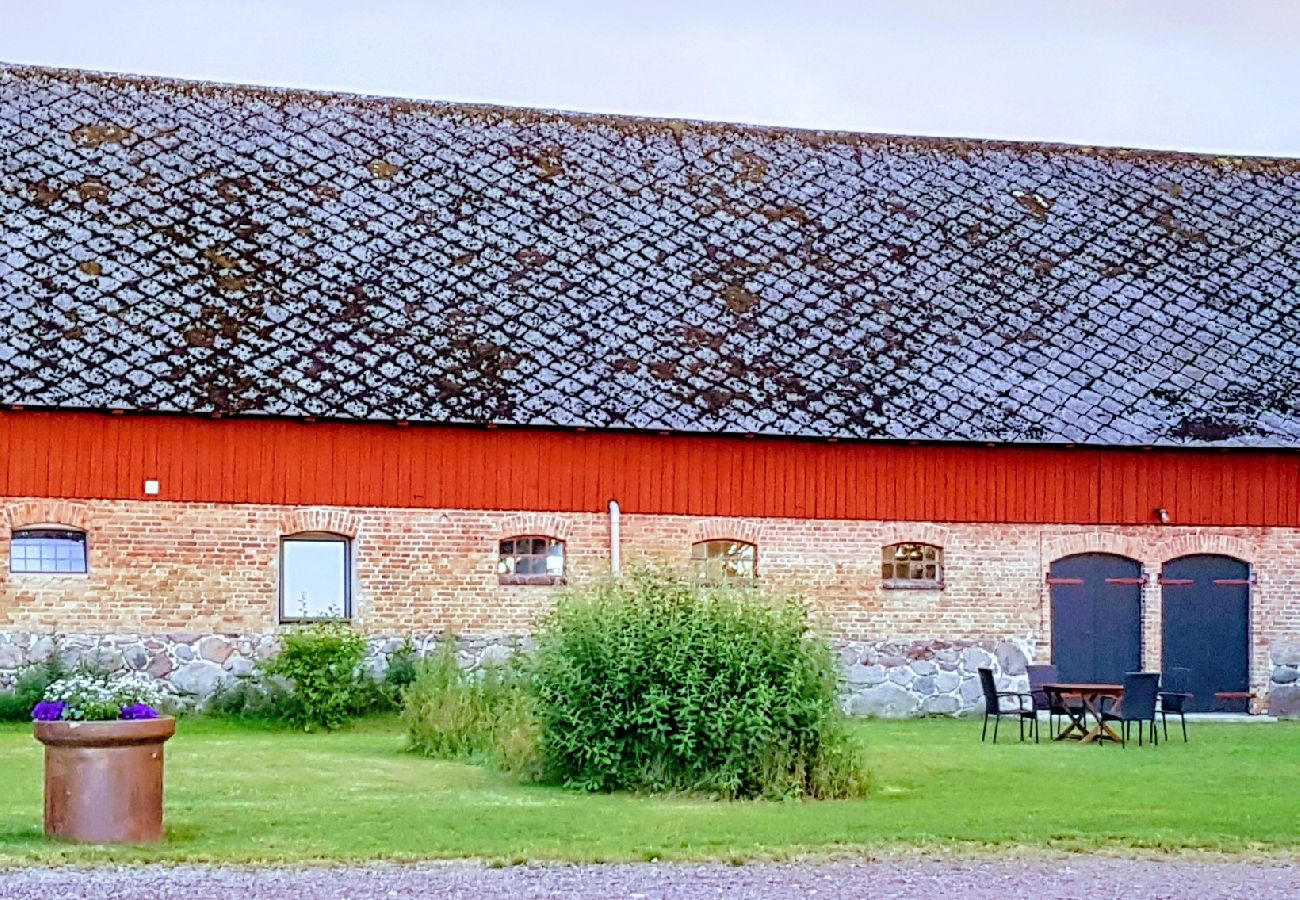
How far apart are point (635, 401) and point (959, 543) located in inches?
168

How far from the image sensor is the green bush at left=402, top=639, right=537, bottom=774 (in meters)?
17.3

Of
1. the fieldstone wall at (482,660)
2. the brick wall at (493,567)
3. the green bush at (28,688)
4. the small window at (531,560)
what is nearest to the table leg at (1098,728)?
the fieldstone wall at (482,660)

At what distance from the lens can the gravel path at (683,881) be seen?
10.9m

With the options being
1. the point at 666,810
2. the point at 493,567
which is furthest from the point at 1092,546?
the point at 666,810

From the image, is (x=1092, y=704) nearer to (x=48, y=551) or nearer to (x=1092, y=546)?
(x=1092, y=546)

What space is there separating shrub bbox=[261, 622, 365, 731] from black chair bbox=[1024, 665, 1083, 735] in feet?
23.7

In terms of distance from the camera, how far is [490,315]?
26.5 metres

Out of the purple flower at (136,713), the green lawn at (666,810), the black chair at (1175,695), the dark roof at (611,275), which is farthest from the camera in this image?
the dark roof at (611,275)

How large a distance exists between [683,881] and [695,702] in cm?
453

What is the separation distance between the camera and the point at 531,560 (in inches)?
1004

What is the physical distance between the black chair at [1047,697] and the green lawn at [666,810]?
530 millimetres

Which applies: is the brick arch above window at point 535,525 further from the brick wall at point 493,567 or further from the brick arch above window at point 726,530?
the brick arch above window at point 726,530

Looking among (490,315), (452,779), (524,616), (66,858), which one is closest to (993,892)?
(66,858)

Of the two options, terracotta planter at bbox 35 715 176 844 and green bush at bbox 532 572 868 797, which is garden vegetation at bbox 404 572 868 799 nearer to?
green bush at bbox 532 572 868 797
